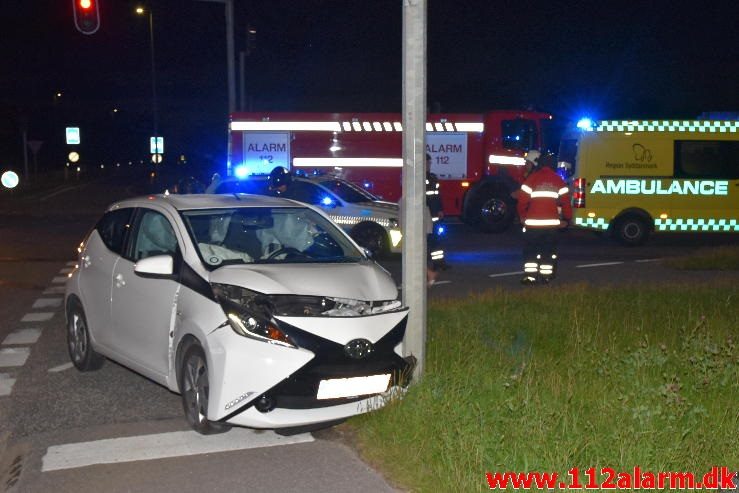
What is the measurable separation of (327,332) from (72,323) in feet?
11.3

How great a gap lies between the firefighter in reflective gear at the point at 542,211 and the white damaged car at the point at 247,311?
18.9ft

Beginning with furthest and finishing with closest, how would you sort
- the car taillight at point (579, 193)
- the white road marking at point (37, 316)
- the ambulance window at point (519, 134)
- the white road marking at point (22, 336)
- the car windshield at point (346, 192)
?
1. the ambulance window at point (519, 134)
2. the car taillight at point (579, 193)
3. the car windshield at point (346, 192)
4. the white road marking at point (37, 316)
5. the white road marking at point (22, 336)

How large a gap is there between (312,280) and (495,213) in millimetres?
17501

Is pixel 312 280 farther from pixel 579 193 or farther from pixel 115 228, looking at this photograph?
pixel 579 193

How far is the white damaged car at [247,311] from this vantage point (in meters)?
6.13

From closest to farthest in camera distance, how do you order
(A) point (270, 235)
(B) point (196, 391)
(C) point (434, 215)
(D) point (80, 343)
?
(B) point (196, 391) → (A) point (270, 235) → (D) point (80, 343) → (C) point (434, 215)

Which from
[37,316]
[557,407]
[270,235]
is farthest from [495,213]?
[557,407]

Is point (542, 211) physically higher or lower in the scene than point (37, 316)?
higher

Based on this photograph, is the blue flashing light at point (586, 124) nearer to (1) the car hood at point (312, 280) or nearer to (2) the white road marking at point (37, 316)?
(2) the white road marking at point (37, 316)

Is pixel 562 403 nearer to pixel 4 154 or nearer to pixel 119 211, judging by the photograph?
pixel 119 211

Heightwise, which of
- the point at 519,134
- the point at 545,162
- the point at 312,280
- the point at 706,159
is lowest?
the point at 312,280

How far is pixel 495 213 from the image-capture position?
2375 cm

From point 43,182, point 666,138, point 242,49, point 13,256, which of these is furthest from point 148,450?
point 43,182

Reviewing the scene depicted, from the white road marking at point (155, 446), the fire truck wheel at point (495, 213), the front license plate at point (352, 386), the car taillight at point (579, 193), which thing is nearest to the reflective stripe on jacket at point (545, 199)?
the car taillight at point (579, 193)
